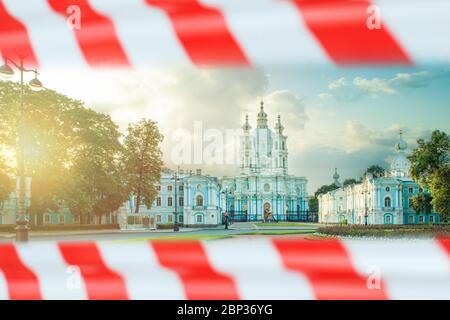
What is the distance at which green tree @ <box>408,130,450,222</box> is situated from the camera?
274 inches

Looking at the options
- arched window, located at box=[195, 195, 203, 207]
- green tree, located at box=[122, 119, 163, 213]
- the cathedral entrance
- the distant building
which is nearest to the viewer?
the distant building

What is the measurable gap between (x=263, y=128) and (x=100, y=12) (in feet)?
8.39

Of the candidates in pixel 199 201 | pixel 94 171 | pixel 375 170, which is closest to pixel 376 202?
pixel 375 170

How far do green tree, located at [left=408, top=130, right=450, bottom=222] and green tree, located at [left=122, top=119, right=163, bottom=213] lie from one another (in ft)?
12.0

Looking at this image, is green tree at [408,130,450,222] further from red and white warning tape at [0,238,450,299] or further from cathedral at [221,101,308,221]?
cathedral at [221,101,308,221]

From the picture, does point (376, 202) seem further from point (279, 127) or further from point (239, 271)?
point (239, 271)

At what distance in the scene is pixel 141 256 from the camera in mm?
6215

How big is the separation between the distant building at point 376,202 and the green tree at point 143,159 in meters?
2.55

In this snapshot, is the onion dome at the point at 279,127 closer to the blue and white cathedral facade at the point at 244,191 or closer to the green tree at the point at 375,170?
the blue and white cathedral facade at the point at 244,191

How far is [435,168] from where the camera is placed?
29.9 feet

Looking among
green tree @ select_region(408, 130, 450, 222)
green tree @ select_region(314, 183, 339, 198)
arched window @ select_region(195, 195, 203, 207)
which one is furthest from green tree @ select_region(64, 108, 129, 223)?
green tree @ select_region(408, 130, 450, 222)

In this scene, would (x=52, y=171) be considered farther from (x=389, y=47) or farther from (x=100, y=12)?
(x=389, y=47)

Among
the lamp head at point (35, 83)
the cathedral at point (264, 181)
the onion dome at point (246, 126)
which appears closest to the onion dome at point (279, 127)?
the cathedral at point (264, 181)

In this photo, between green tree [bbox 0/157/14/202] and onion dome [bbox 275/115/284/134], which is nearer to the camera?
onion dome [bbox 275/115/284/134]
